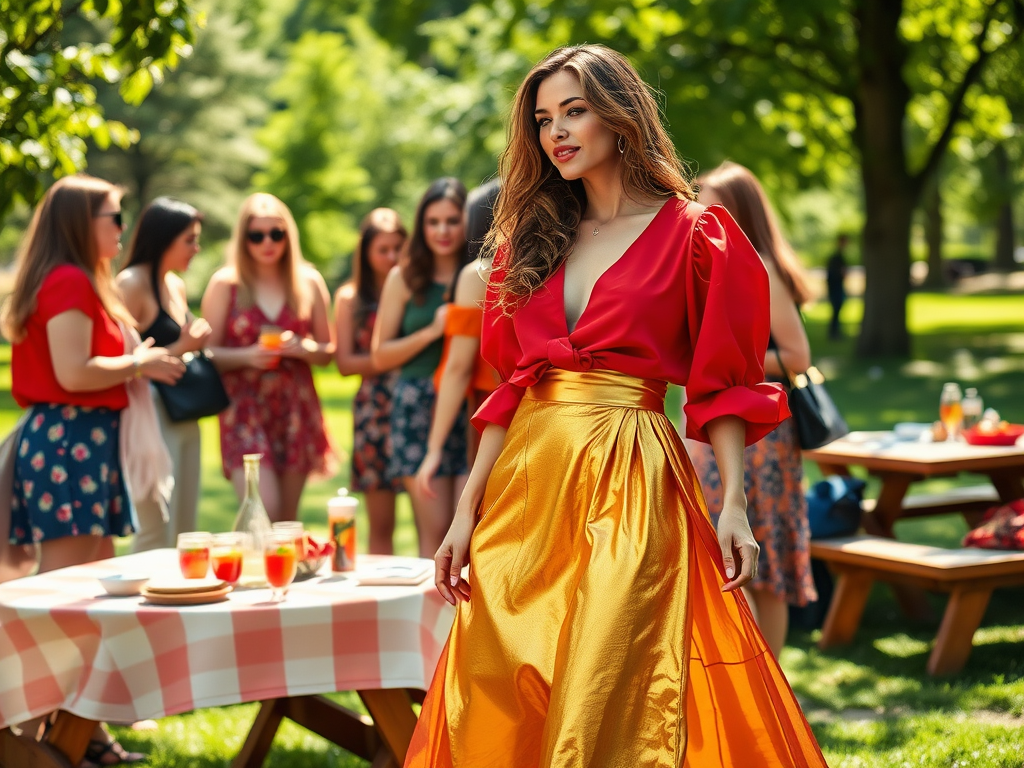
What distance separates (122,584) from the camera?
3404mm

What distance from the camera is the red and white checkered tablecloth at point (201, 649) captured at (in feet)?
10.6

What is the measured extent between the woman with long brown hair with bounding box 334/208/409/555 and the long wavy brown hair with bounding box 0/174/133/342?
1.24 meters

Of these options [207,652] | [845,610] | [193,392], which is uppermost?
[193,392]

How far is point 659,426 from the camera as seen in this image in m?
2.59

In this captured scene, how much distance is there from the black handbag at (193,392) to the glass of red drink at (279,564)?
217cm

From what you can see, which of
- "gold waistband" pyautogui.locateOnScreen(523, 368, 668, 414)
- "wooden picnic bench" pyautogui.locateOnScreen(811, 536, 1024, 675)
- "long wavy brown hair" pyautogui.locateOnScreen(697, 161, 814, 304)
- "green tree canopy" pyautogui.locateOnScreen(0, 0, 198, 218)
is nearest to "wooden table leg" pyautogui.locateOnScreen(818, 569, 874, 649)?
"wooden picnic bench" pyautogui.locateOnScreen(811, 536, 1024, 675)

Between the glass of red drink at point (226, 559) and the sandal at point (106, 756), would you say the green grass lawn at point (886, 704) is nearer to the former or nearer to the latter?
the sandal at point (106, 756)

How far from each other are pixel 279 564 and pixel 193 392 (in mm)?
2259

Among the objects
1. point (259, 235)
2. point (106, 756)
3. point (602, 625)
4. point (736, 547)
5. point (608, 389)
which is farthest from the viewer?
point (259, 235)

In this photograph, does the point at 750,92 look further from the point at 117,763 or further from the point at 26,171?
the point at 117,763

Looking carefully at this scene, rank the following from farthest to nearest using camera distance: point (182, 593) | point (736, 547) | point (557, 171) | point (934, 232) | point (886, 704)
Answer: point (934, 232)
point (886, 704)
point (182, 593)
point (557, 171)
point (736, 547)

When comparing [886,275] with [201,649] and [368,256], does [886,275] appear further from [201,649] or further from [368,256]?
[201,649]

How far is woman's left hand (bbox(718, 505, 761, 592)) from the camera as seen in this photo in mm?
2453

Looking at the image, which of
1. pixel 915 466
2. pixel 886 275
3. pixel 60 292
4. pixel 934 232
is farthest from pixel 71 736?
pixel 934 232
